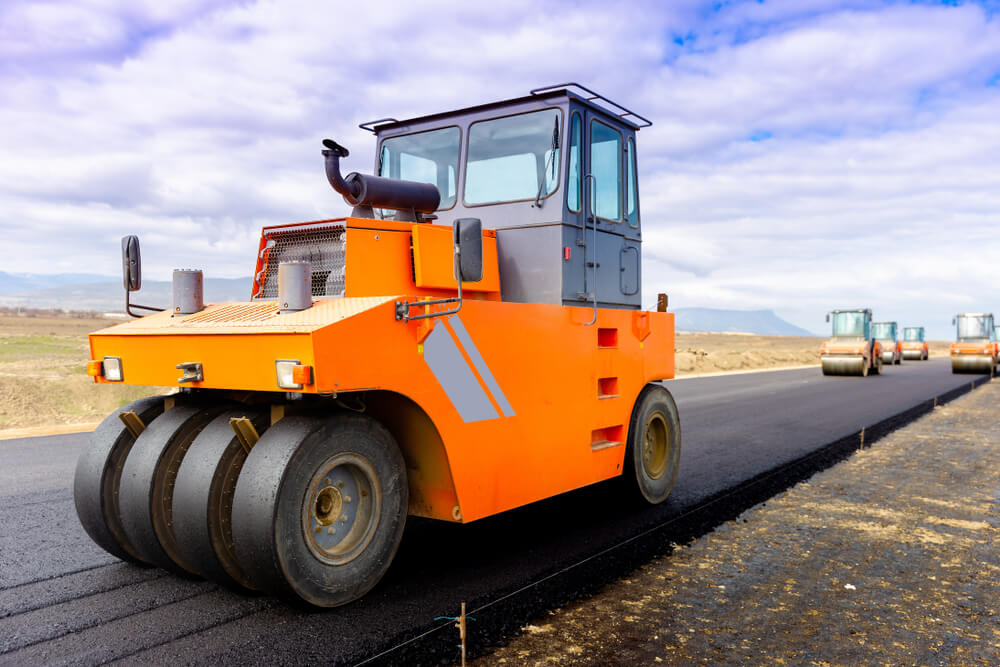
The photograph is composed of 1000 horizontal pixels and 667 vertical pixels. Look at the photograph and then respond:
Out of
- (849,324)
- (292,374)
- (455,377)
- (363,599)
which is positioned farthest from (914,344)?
(292,374)

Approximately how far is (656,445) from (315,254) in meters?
3.55

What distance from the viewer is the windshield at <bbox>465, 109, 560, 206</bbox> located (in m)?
5.39

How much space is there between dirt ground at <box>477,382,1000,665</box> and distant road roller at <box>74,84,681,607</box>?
929 millimetres

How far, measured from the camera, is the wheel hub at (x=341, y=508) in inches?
142

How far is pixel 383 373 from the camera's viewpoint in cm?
363

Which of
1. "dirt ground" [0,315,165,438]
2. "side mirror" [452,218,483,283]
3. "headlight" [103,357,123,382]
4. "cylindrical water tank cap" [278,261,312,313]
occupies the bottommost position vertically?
"dirt ground" [0,315,165,438]

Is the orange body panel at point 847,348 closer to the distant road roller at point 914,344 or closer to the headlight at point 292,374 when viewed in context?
the distant road roller at point 914,344

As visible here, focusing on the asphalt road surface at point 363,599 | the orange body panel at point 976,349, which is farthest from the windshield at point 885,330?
the asphalt road surface at point 363,599

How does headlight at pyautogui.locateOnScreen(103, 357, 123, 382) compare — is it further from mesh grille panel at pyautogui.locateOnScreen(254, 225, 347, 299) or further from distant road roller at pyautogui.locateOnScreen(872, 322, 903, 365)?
distant road roller at pyautogui.locateOnScreen(872, 322, 903, 365)

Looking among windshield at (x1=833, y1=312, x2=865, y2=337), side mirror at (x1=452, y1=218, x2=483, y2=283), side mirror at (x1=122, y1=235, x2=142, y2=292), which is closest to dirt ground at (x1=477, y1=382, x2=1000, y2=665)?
side mirror at (x1=452, y1=218, x2=483, y2=283)

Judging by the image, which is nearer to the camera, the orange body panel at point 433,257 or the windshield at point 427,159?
the orange body panel at point 433,257

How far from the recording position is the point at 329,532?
3729 millimetres

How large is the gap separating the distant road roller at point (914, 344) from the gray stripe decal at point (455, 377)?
45626 mm

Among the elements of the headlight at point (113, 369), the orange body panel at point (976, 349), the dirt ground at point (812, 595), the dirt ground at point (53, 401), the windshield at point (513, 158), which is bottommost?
the dirt ground at point (812, 595)
